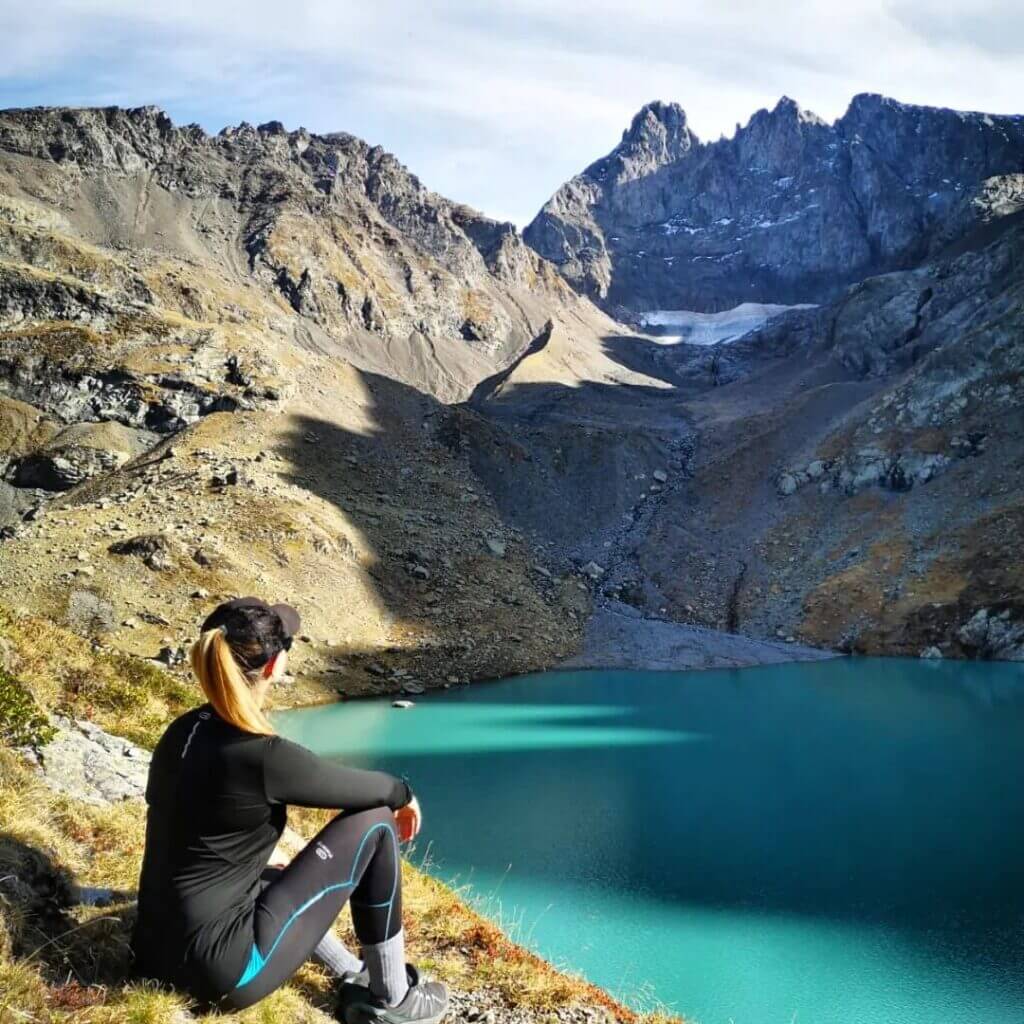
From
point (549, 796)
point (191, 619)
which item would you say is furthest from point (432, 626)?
point (549, 796)

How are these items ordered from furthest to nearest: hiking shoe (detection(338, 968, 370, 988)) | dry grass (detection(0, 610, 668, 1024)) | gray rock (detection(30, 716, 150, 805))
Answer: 1. gray rock (detection(30, 716, 150, 805))
2. hiking shoe (detection(338, 968, 370, 988))
3. dry grass (detection(0, 610, 668, 1024))

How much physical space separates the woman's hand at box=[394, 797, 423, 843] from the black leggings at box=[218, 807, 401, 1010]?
26 centimetres

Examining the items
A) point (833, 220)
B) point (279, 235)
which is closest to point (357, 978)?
point (279, 235)

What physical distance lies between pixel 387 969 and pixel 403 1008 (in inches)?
12.2

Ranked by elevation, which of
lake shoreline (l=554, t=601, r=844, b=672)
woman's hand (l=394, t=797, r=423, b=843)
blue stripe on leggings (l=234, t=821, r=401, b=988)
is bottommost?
lake shoreline (l=554, t=601, r=844, b=672)

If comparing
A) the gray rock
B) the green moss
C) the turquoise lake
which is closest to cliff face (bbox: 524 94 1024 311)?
the turquoise lake

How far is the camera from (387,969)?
17.3 ft

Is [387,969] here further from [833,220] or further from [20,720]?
[833,220]

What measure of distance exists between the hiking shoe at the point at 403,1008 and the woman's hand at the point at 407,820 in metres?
0.91

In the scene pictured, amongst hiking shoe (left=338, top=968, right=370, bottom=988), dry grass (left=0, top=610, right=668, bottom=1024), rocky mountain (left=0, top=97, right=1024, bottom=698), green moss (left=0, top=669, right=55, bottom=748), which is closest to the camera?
dry grass (left=0, top=610, right=668, bottom=1024)

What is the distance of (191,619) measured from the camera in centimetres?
3556

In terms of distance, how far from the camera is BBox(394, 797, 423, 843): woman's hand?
5.55m

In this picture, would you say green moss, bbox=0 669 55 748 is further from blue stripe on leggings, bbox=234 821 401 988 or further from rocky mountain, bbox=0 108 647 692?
rocky mountain, bbox=0 108 647 692

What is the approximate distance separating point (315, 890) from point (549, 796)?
1835 cm
